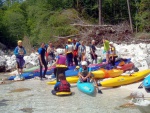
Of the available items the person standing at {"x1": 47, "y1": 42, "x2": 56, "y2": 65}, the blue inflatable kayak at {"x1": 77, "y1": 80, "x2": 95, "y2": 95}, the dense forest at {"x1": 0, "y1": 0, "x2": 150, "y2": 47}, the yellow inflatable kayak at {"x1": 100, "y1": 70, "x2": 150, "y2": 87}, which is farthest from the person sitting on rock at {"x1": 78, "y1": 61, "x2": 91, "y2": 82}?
the dense forest at {"x1": 0, "y1": 0, "x2": 150, "y2": 47}

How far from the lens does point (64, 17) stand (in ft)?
80.8

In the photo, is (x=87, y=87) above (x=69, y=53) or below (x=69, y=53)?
below

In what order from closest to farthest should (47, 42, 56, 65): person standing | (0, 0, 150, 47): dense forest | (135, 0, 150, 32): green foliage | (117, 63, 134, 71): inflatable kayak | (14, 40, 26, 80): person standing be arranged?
1. (14, 40, 26, 80): person standing
2. (117, 63, 134, 71): inflatable kayak
3. (47, 42, 56, 65): person standing
4. (0, 0, 150, 47): dense forest
5. (135, 0, 150, 32): green foliage

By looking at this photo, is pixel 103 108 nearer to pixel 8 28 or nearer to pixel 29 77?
pixel 29 77

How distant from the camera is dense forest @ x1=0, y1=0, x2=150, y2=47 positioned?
81.9 ft

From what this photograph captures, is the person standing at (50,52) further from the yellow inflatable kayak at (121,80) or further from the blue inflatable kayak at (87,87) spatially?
the blue inflatable kayak at (87,87)

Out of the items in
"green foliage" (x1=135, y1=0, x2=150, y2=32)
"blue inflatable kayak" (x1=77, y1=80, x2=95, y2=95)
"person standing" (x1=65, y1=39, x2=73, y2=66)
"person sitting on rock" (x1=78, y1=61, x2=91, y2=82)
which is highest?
"green foliage" (x1=135, y1=0, x2=150, y2=32)

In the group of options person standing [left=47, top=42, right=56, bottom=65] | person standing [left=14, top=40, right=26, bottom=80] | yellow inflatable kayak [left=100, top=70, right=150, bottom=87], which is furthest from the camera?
person standing [left=47, top=42, right=56, bottom=65]

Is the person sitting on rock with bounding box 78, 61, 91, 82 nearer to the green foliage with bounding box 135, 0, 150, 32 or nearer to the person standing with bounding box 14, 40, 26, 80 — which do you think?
the person standing with bounding box 14, 40, 26, 80

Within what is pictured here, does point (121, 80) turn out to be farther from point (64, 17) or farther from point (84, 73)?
point (64, 17)

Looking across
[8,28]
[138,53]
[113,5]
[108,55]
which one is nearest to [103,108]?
[108,55]

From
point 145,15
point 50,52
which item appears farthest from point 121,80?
point 145,15

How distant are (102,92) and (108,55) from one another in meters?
3.98

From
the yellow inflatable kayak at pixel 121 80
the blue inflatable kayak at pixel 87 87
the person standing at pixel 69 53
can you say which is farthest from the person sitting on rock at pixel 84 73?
the person standing at pixel 69 53
